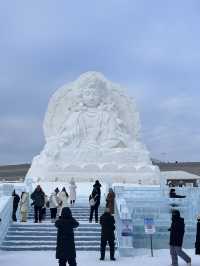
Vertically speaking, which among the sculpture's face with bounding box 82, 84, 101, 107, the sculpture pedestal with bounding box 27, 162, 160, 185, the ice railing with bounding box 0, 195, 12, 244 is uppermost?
the sculpture's face with bounding box 82, 84, 101, 107

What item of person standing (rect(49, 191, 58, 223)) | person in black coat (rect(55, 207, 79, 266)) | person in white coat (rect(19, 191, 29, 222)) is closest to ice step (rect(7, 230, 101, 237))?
person in white coat (rect(19, 191, 29, 222))

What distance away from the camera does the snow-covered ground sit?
11.4 metres

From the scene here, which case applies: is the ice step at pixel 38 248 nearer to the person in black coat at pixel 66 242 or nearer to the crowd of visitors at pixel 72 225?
the crowd of visitors at pixel 72 225

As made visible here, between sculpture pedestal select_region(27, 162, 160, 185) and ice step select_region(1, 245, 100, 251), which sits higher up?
sculpture pedestal select_region(27, 162, 160, 185)

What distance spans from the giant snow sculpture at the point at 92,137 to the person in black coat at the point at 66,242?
2017cm

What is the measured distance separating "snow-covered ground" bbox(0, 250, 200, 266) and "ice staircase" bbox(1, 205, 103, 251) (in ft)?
1.82

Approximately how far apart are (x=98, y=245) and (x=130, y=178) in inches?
632

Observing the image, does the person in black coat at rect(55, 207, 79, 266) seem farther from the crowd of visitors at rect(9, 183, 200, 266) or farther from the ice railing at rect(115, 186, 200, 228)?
the ice railing at rect(115, 186, 200, 228)

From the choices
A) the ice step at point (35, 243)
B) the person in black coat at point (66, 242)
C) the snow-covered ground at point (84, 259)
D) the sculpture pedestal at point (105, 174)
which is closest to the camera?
the person in black coat at point (66, 242)

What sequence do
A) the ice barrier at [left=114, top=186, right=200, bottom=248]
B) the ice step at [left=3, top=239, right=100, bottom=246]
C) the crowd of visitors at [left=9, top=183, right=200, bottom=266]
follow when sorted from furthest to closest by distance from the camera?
the ice barrier at [left=114, top=186, right=200, bottom=248] < the ice step at [left=3, top=239, right=100, bottom=246] < the crowd of visitors at [left=9, top=183, right=200, bottom=266]

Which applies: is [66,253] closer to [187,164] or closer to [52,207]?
[52,207]

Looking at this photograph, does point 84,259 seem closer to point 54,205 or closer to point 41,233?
point 41,233

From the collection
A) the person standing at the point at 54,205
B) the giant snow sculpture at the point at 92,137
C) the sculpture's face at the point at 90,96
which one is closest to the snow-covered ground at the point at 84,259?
the person standing at the point at 54,205

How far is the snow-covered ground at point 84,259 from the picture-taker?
37.5ft
